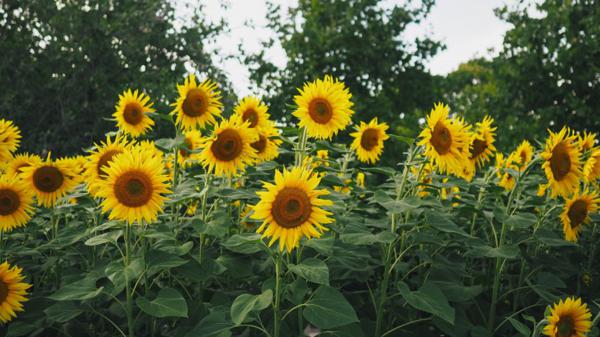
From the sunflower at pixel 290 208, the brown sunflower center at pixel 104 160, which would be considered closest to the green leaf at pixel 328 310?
the sunflower at pixel 290 208

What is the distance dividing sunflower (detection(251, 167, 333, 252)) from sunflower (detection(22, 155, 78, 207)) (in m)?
1.81

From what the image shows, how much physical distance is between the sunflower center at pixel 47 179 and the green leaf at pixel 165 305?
132 centimetres

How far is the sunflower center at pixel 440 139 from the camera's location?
3496 mm

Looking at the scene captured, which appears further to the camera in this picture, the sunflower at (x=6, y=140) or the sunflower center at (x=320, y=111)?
the sunflower at (x=6, y=140)

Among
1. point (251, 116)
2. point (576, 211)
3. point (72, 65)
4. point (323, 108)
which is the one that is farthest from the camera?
point (72, 65)

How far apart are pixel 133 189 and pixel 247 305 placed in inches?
33.1

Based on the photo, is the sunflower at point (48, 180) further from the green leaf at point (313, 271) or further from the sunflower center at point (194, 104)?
the green leaf at point (313, 271)

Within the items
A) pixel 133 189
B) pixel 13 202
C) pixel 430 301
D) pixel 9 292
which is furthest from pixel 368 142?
pixel 9 292

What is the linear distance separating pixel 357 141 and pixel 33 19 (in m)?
11.3

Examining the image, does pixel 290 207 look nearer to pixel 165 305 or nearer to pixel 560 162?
pixel 165 305

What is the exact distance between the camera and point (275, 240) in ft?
9.76

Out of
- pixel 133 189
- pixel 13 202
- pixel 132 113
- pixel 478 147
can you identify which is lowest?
pixel 133 189

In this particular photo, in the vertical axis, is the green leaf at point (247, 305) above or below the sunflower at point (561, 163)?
below

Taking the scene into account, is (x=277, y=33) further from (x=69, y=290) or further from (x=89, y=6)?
(x=69, y=290)
